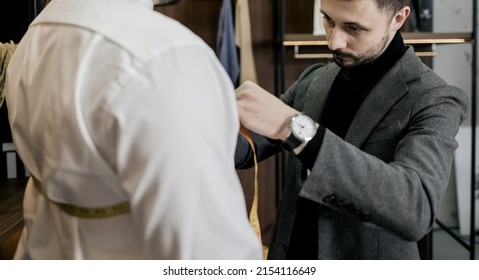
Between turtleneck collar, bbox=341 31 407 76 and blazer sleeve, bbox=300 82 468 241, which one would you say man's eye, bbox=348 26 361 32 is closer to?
turtleneck collar, bbox=341 31 407 76

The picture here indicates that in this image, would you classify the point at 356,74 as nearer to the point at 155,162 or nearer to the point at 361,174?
the point at 361,174

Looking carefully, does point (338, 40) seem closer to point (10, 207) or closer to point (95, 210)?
point (95, 210)

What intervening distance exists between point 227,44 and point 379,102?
1.92 meters

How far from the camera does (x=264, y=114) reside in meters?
0.92

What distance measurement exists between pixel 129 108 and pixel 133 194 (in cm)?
9

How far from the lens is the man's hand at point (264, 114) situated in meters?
0.92

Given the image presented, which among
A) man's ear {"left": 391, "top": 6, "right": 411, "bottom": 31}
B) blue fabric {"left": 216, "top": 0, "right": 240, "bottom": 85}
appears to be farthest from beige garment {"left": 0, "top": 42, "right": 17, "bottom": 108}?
blue fabric {"left": 216, "top": 0, "right": 240, "bottom": 85}

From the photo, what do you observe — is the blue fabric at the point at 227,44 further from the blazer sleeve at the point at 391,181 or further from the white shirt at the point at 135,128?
the white shirt at the point at 135,128

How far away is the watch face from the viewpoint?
0.90m

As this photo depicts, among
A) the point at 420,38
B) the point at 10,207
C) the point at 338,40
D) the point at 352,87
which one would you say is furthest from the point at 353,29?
the point at 420,38

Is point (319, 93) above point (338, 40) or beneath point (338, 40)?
beneath

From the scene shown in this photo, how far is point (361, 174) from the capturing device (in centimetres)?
92

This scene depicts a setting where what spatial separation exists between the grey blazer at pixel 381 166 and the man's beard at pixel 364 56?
0.06 m
